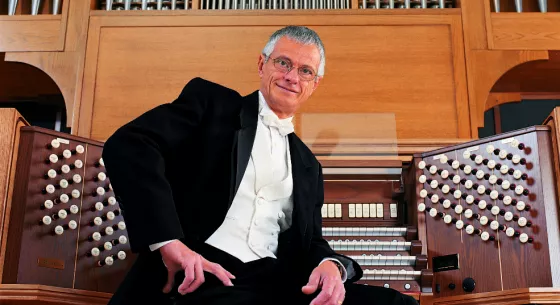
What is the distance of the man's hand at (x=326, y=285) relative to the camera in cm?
214

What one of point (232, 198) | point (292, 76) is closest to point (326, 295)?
point (232, 198)

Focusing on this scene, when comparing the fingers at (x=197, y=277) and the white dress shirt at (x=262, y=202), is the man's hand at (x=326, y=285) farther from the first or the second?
the fingers at (x=197, y=277)

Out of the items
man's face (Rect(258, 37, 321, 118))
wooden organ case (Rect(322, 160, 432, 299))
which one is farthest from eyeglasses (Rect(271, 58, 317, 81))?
wooden organ case (Rect(322, 160, 432, 299))

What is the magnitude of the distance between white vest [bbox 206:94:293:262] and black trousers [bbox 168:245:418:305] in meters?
0.04

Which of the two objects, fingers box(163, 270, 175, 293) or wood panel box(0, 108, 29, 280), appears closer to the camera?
fingers box(163, 270, 175, 293)

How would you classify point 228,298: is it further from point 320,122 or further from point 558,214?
point 320,122

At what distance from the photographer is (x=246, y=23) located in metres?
5.04

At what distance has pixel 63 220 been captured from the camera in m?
3.36

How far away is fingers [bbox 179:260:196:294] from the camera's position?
2.01m

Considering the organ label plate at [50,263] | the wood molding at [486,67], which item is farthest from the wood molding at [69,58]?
the wood molding at [486,67]

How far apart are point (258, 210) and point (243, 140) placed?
235mm

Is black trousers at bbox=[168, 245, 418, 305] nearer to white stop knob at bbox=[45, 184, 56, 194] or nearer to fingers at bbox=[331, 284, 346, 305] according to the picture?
fingers at bbox=[331, 284, 346, 305]

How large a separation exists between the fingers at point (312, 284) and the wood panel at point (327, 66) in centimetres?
251

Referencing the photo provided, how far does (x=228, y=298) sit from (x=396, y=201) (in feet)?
7.13
